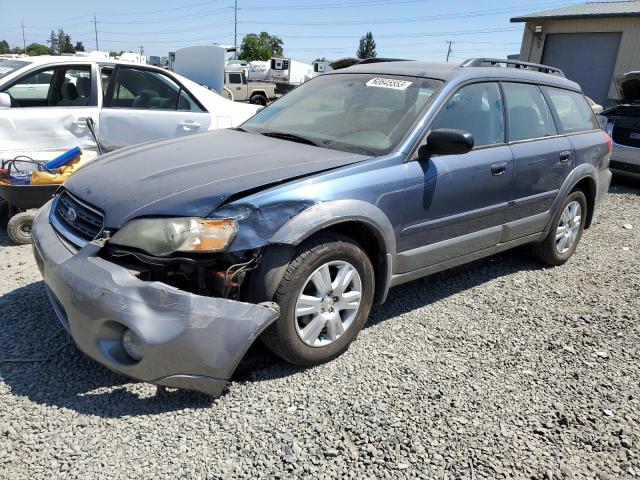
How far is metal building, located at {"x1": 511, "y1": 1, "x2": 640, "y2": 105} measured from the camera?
54.7ft

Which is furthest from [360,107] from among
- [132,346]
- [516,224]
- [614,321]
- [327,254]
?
[614,321]

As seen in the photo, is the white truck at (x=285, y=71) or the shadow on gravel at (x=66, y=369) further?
the white truck at (x=285, y=71)

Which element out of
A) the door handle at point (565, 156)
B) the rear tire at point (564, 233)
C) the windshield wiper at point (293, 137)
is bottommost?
the rear tire at point (564, 233)

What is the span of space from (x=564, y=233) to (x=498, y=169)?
1518 millimetres

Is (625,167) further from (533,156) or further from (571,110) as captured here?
(533,156)

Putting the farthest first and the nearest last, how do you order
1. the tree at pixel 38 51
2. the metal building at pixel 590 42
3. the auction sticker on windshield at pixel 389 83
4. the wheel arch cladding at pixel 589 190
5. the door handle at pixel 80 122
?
1. the tree at pixel 38 51
2. the metal building at pixel 590 42
3. the door handle at pixel 80 122
4. the wheel arch cladding at pixel 589 190
5. the auction sticker on windshield at pixel 389 83

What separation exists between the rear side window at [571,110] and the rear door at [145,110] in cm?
358

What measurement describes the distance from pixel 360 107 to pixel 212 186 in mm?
1412

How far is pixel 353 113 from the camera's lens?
358cm

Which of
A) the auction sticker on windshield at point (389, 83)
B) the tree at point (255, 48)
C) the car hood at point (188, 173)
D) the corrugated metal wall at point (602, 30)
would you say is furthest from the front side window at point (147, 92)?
the tree at point (255, 48)

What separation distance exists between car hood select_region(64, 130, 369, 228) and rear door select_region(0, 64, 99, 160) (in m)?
2.31

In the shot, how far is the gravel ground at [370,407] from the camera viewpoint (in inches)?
89.4

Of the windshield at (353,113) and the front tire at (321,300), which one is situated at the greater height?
the windshield at (353,113)

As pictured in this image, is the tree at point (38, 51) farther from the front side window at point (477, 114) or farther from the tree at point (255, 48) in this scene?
the front side window at point (477, 114)
